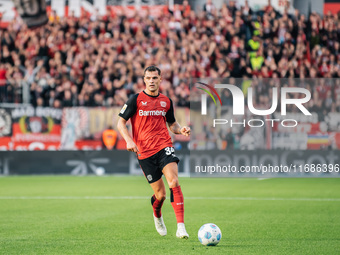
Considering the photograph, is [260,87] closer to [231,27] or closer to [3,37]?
[231,27]

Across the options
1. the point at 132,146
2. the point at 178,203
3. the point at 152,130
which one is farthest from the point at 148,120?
the point at 178,203

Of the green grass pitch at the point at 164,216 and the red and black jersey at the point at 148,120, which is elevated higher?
the red and black jersey at the point at 148,120

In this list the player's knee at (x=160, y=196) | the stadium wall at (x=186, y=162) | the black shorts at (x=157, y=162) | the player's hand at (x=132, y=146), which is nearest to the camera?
the player's hand at (x=132, y=146)

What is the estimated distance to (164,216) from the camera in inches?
432

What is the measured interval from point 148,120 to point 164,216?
120 inches

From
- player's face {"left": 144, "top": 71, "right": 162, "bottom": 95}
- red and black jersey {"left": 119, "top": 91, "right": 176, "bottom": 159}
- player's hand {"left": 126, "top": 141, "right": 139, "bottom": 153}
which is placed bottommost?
player's hand {"left": 126, "top": 141, "right": 139, "bottom": 153}

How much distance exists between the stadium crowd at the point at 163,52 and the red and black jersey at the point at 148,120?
12.9 m

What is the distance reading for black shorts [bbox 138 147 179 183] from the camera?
8.25 m

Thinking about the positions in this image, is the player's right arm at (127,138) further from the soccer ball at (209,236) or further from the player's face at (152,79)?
the soccer ball at (209,236)

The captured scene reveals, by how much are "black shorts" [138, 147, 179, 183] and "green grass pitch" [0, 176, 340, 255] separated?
82cm

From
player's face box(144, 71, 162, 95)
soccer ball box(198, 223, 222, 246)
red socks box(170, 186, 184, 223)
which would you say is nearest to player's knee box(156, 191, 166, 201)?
red socks box(170, 186, 184, 223)

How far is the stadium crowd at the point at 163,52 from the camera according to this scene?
74.6ft

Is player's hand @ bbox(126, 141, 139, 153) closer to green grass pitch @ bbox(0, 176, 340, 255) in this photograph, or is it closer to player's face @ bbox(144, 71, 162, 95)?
player's face @ bbox(144, 71, 162, 95)

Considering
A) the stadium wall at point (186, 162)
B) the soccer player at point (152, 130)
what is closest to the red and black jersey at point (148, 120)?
the soccer player at point (152, 130)
